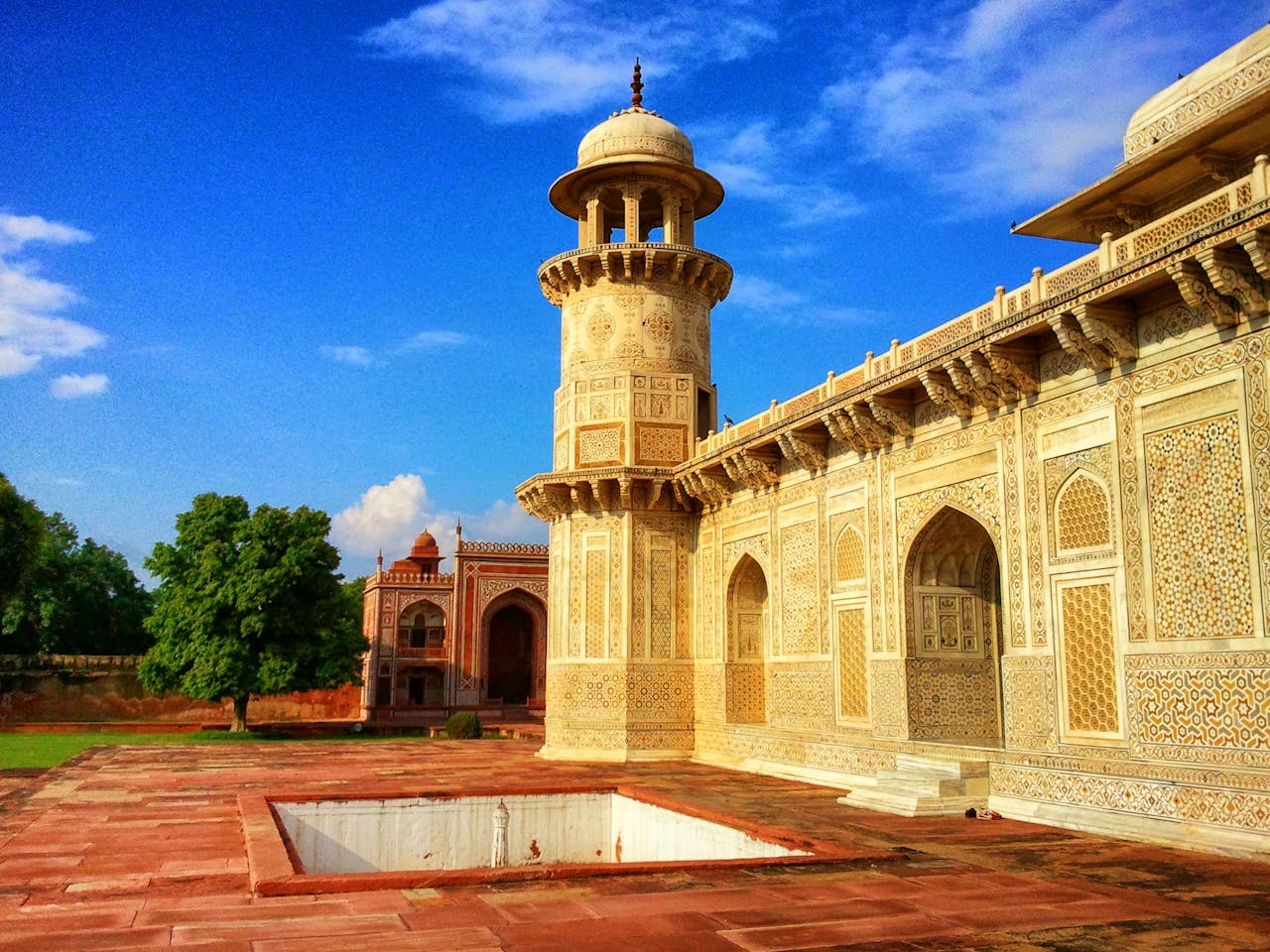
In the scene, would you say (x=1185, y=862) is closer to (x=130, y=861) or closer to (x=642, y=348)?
(x=130, y=861)

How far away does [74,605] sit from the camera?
38.0m

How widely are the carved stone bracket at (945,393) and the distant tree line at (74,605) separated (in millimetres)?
29542

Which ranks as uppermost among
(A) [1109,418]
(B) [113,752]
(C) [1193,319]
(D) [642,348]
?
(D) [642,348]

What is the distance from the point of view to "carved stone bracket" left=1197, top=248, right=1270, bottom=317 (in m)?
8.12

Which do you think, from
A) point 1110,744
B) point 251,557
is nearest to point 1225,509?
point 1110,744

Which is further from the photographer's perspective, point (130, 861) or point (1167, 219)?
point (1167, 219)

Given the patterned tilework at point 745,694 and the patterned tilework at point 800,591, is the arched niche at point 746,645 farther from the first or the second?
the patterned tilework at point 800,591

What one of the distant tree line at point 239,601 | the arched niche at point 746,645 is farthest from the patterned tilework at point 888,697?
the distant tree line at point 239,601

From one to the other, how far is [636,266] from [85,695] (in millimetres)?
23715

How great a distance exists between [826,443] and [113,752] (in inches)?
495

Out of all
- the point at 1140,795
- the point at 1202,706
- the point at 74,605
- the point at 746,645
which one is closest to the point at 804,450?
the point at 746,645

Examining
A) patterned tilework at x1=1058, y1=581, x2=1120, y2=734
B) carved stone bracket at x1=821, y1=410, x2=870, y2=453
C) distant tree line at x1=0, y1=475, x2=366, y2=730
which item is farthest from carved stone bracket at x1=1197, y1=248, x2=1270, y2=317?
distant tree line at x1=0, y1=475, x2=366, y2=730

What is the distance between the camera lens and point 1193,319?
8789mm

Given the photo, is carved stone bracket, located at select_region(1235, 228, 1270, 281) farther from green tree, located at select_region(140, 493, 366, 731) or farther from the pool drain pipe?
green tree, located at select_region(140, 493, 366, 731)
